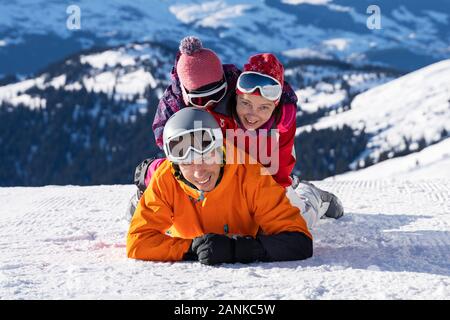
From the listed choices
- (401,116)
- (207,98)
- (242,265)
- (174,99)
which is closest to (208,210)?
(242,265)

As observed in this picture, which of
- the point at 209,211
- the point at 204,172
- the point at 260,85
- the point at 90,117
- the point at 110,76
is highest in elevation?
the point at 260,85

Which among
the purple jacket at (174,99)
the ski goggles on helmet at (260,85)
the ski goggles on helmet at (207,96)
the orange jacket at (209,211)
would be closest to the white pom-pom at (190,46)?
the purple jacket at (174,99)

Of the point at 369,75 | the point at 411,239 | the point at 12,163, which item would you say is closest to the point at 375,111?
the point at 369,75

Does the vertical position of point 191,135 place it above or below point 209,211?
above

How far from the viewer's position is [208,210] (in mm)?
3809

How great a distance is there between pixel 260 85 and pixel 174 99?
65 centimetres

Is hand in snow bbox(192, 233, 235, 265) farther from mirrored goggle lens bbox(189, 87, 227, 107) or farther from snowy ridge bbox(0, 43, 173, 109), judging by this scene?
snowy ridge bbox(0, 43, 173, 109)

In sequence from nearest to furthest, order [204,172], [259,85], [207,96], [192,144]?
[192,144] → [204,172] → [259,85] → [207,96]

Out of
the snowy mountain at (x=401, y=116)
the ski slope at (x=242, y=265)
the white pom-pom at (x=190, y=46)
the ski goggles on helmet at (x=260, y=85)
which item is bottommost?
the snowy mountain at (x=401, y=116)

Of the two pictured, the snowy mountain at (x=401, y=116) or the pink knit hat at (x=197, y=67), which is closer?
the pink knit hat at (x=197, y=67)

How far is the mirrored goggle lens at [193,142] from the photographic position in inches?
136

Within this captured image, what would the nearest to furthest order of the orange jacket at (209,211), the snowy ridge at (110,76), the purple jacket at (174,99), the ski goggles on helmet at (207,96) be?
the orange jacket at (209,211), the ski goggles on helmet at (207,96), the purple jacket at (174,99), the snowy ridge at (110,76)

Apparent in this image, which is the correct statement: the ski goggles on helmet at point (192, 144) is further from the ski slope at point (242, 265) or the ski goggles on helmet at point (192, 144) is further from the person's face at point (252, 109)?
the ski slope at point (242, 265)

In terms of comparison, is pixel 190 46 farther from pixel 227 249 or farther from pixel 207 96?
pixel 227 249
